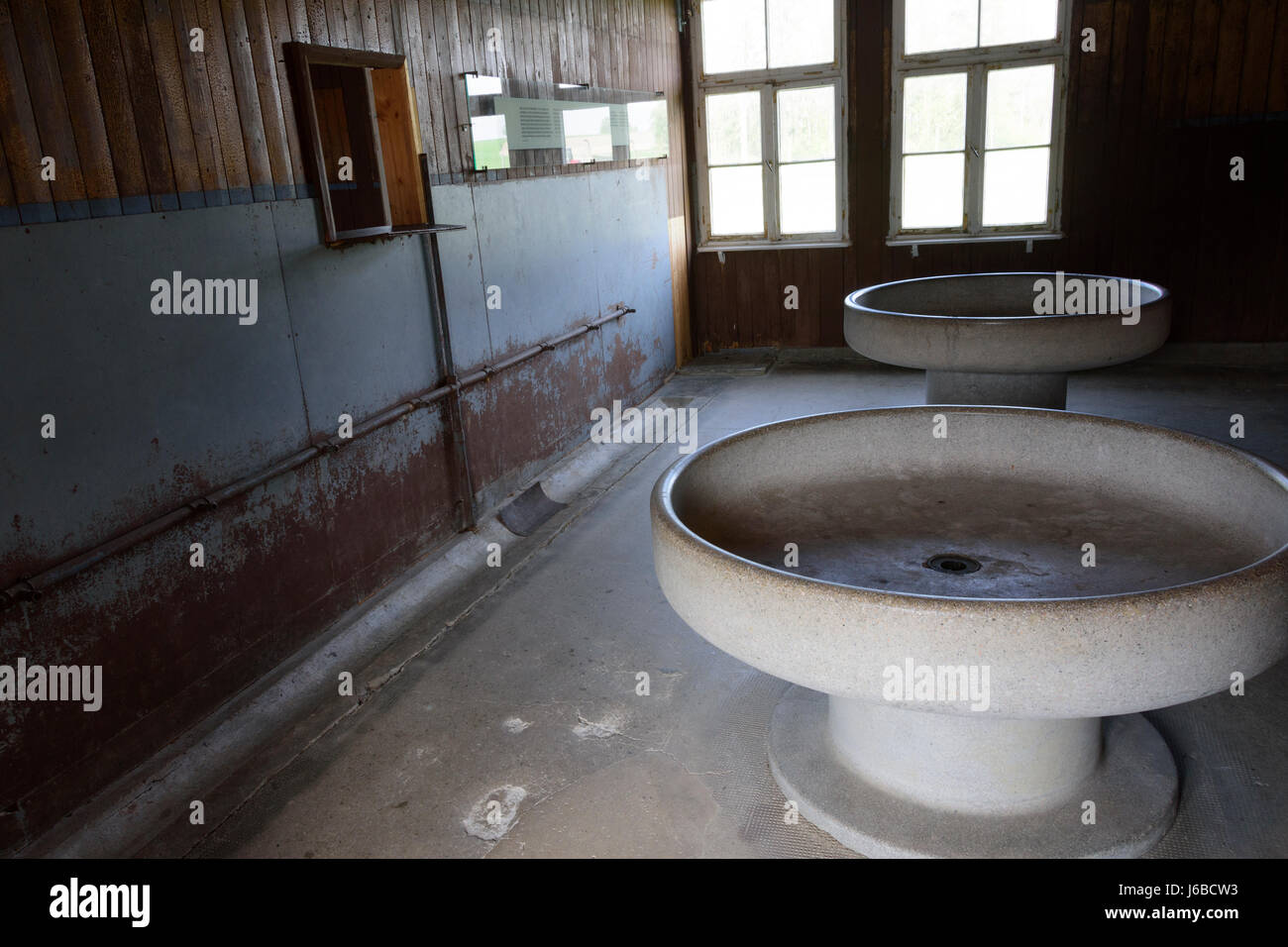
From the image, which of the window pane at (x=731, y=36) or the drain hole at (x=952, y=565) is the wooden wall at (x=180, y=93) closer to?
the drain hole at (x=952, y=565)

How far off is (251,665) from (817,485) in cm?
229

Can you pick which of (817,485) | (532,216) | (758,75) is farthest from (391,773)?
(758,75)

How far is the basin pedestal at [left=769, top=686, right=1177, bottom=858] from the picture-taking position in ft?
8.36

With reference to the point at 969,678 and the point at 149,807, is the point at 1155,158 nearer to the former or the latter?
the point at 969,678

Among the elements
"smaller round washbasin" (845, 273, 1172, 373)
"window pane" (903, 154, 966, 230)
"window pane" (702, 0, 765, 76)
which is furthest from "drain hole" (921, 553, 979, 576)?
"window pane" (702, 0, 765, 76)

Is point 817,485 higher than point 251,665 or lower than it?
higher

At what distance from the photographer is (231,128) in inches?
137

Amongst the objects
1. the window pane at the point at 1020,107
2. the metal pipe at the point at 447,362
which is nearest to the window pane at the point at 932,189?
the window pane at the point at 1020,107

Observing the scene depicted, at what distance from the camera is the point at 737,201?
28.6 feet

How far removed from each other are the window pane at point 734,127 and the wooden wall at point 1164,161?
0.90 metres

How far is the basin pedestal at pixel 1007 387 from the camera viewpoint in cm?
487

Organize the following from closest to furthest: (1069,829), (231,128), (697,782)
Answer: (1069,829)
(697,782)
(231,128)

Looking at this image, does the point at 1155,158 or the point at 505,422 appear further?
the point at 1155,158

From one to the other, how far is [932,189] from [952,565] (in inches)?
233
